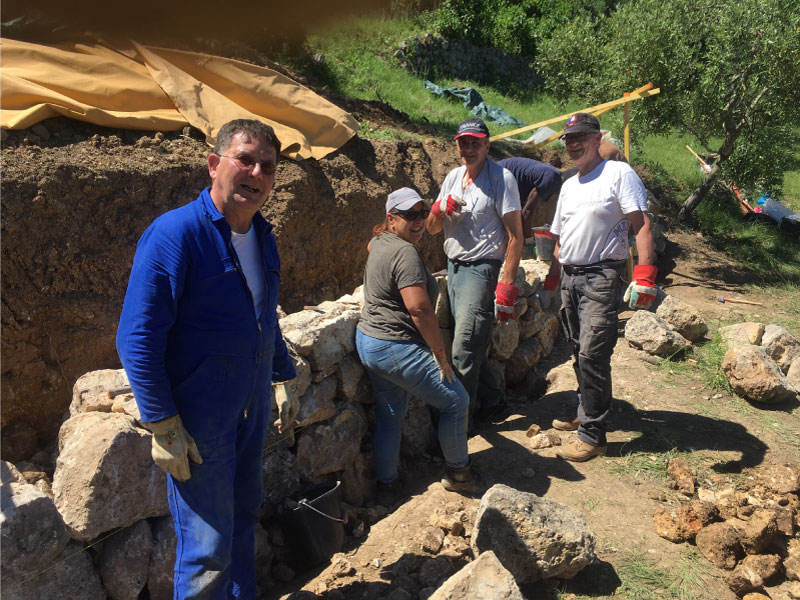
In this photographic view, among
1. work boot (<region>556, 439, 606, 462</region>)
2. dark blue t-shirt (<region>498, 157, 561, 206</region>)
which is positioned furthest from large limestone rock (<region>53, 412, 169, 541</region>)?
dark blue t-shirt (<region>498, 157, 561, 206</region>)

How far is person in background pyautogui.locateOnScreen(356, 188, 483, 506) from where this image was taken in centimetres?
346

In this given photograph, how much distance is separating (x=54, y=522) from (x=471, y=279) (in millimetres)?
2759

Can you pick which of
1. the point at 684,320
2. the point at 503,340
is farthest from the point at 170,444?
the point at 684,320

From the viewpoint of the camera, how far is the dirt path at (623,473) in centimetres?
322

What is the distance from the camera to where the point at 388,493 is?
404 cm

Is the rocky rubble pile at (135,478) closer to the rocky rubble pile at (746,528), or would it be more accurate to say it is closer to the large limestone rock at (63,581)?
the large limestone rock at (63,581)

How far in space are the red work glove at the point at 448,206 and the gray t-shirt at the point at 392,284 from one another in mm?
732

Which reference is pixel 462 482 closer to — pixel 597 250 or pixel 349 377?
pixel 349 377

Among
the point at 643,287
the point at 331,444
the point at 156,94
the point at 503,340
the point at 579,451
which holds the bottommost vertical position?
the point at 579,451

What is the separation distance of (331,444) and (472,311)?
1279mm

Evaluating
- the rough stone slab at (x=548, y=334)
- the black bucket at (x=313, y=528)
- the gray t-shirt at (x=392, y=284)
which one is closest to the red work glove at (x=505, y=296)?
the gray t-shirt at (x=392, y=284)

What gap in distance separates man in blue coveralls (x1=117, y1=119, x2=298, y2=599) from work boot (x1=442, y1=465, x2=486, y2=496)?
1.70m

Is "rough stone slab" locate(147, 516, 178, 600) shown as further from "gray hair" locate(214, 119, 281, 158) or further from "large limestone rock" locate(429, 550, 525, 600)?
"gray hair" locate(214, 119, 281, 158)

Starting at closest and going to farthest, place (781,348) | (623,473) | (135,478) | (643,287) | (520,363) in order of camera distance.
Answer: (135,478) < (643,287) < (623,473) < (520,363) < (781,348)
